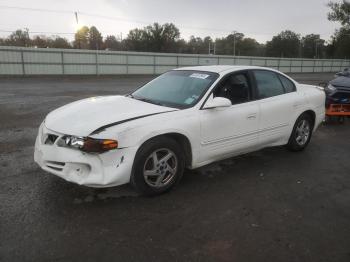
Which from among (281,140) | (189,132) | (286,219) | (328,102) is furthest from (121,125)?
Answer: (328,102)

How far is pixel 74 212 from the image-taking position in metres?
3.45

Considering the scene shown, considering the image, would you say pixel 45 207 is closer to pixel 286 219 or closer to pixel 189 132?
pixel 189 132

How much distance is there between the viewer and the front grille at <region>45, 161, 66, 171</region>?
355 cm

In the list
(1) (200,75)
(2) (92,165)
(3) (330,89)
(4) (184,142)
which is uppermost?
(1) (200,75)

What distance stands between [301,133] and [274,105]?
1119 mm

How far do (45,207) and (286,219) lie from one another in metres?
2.58

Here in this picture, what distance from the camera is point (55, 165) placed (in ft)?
11.8

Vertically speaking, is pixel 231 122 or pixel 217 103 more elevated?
pixel 217 103

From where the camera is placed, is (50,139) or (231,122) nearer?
(50,139)

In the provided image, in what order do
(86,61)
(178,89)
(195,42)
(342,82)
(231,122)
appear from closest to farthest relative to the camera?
1. (231,122)
2. (178,89)
3. (342,82)
4. (86,61)
5. (195,42)

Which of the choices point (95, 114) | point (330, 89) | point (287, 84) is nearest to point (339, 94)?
point (330, 89)

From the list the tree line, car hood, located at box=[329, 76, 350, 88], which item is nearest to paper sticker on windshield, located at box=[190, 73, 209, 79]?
car hood, located at box=[329, 76, 350, 88]

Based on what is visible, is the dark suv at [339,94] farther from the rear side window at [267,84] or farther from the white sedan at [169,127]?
the rear side window at [267,84]

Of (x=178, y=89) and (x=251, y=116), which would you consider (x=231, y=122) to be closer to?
(x=251, y=116)
